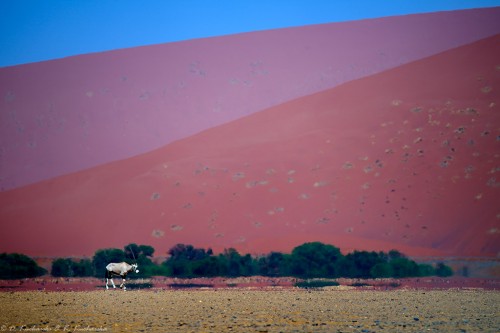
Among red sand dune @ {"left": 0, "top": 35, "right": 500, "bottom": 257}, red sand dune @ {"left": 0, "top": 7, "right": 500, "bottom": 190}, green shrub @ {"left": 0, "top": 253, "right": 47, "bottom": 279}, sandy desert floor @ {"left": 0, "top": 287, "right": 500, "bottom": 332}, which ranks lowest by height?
sandy desert floor @ {"left": 0, "top": 287, "right": 500, "bottom": 332}

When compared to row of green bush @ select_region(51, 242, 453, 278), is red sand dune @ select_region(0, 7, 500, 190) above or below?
above

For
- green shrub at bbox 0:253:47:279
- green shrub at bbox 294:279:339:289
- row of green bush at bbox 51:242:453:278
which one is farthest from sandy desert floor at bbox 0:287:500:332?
green shrub at bbox 0:253:47:279

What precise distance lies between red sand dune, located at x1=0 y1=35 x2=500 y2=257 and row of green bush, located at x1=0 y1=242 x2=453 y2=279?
7.71 m

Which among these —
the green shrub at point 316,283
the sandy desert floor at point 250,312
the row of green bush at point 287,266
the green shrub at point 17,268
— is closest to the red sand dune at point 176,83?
the green shrub at point 17,268

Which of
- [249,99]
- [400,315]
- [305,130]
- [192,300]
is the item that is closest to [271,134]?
[305,130]

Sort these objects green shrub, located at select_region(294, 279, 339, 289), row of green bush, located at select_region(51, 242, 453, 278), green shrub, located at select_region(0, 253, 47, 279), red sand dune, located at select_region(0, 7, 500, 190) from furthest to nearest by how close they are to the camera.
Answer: red sand dune, located at select_region(0, 7, 500, 190) → green shrub, located at select_region(0, 253, 47, 279) → row of green bush, located at select_region(51, 242, 453, 278) → green shrub, located at select_region(294, 279, 339, 289)

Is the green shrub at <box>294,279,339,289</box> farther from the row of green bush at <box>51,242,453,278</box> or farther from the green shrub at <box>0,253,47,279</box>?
the green shrub at <box>0,253,47,279</box>

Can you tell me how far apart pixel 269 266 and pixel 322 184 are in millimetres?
18593

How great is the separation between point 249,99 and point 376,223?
33.7 metres

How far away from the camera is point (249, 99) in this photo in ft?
270

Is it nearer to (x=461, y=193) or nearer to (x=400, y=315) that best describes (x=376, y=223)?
(x=461, y=193)

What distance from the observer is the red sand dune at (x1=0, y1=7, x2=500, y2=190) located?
76.5 metres

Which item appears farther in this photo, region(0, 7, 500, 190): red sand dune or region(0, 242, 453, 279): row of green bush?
region(0, 7, 500, 190): red sand dune

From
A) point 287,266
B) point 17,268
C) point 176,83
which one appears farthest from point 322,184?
point 176,83
